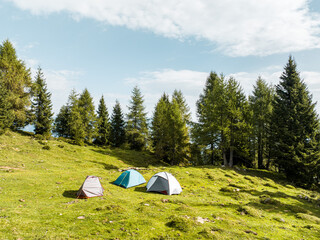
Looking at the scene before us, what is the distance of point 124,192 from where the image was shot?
20547 mm

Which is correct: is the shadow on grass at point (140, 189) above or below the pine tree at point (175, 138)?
below

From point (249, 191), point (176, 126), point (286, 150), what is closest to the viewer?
point (249, 191)

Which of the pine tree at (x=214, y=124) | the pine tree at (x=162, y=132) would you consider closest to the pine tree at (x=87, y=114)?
the pine tree at (x=162, y=132)

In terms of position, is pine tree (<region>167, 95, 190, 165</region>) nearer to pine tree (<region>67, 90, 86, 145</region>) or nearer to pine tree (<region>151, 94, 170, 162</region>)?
pine tree (<region>151, 94, 170, 162</region>)

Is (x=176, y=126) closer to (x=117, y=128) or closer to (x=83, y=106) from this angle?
(x=117, y=128)

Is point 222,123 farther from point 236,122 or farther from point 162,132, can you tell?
point 162,132

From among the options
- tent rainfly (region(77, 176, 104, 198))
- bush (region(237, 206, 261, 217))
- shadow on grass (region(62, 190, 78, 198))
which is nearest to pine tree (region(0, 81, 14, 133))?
shadow on grass (region(62, 190, 78, 198))

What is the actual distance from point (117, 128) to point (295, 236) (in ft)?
196

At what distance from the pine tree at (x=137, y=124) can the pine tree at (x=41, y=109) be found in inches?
872

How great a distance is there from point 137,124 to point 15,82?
114ft

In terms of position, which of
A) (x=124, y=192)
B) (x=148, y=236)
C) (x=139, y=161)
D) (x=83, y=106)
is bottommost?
(x=139, y=161)

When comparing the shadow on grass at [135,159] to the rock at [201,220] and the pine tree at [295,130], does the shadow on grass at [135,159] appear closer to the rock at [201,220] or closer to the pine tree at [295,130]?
the pine tree at [295,130]

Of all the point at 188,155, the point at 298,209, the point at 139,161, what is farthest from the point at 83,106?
the point at 298,209

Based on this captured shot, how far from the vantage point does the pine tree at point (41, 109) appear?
46812mm
